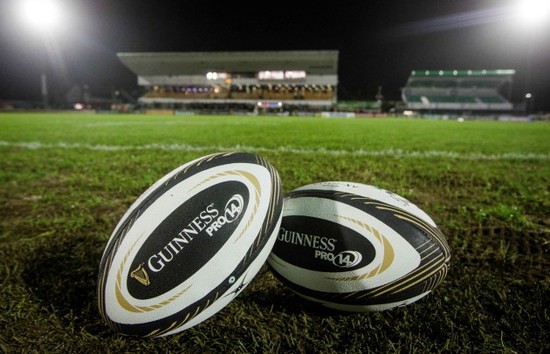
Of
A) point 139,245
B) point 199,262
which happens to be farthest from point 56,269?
point 199,262

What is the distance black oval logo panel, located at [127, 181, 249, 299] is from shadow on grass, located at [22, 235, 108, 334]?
1.31 feet

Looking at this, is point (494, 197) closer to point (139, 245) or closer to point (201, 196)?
point (201, 196)

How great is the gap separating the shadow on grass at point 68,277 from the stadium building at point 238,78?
2098 inches

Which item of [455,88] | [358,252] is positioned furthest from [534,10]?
[358,252]

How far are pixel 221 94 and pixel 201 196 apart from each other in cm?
6009

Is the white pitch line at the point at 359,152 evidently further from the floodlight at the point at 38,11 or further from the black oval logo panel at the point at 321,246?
the floodlight at the point at 38,11

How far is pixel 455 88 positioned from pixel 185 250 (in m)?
68.0

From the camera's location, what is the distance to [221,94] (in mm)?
59219

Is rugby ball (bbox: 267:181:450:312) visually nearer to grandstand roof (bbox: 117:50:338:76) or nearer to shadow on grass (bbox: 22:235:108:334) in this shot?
shadow on grass (bbox: 22:235:108:334)

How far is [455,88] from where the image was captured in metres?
59.7

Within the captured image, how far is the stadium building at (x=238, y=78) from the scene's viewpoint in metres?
55.8

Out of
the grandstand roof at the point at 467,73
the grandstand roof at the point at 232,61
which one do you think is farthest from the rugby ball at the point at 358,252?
the grandstand roof at the point at 467,73

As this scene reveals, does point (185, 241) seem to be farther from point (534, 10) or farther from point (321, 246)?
point (534, 10)

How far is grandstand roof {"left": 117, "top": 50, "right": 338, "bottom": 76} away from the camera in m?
55.6
